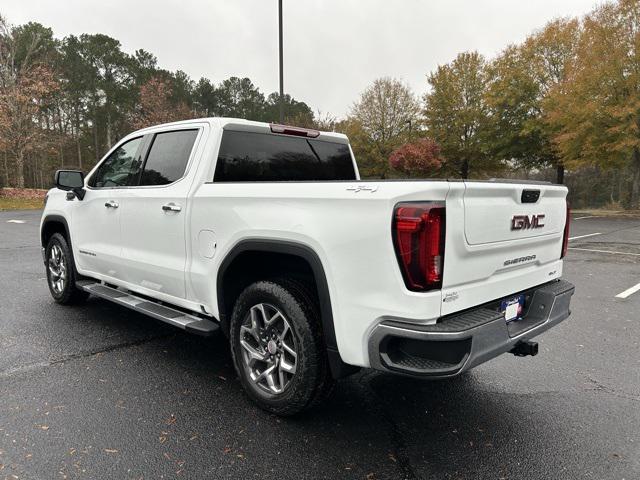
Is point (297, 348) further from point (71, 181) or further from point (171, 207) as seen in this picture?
point (71, 181)

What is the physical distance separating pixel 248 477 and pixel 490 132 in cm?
3250

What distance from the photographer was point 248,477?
7.58ft

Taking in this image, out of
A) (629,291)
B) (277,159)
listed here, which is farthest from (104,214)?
(629,291)

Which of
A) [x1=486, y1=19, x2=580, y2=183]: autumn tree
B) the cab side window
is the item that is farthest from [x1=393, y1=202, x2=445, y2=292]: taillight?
[x1=486, y1=19, x2=580, y2=183]: autumn tree

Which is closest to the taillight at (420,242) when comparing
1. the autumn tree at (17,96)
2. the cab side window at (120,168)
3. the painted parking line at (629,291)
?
the cab side window at (120,168)

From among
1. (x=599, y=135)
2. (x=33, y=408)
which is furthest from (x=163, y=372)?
(x=599, y=135)

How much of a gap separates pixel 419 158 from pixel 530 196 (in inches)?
1116

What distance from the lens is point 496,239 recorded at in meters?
2.50

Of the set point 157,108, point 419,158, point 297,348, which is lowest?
point 297,348

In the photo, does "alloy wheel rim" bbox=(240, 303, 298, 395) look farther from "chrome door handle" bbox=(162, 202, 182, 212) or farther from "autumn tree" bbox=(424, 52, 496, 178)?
"autumn tree" bbox=(424, 52, 496, 178)

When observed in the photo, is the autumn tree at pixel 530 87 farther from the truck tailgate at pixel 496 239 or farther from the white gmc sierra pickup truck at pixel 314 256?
the white gmc sierra pickup truck at pixel 314 256

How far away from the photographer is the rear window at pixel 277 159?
3531 millimetres

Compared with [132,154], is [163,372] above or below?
below

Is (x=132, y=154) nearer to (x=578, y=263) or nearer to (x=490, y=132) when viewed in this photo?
(x=578, y=263)
